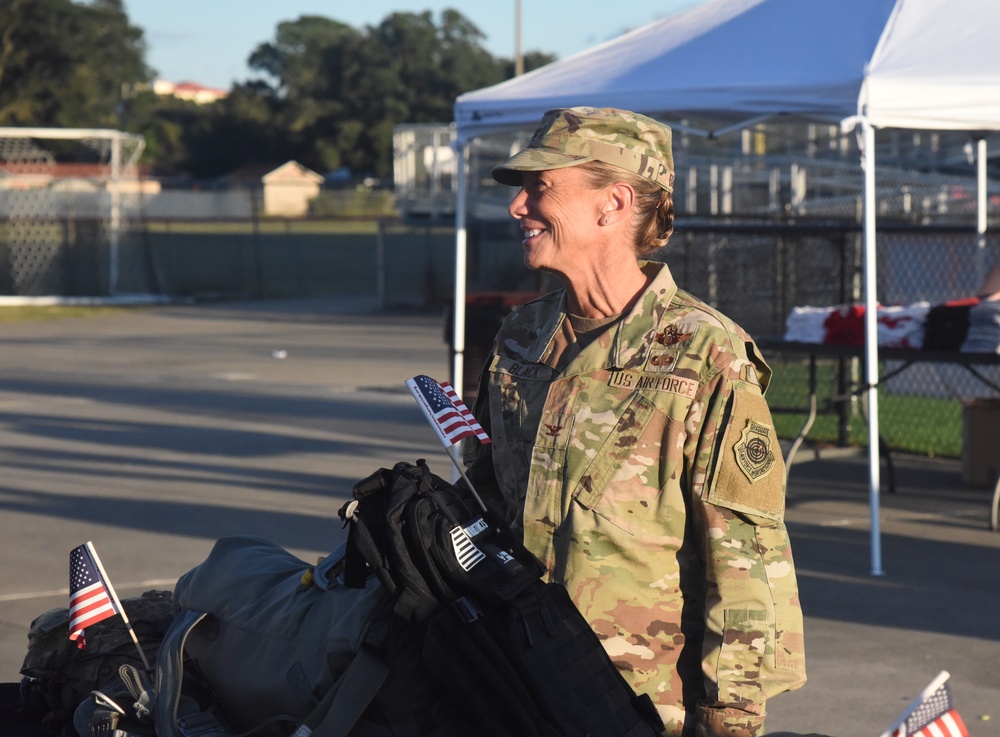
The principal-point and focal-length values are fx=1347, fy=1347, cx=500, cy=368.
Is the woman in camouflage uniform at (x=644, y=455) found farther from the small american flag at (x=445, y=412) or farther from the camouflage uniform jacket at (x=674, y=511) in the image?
the small american flag at (x=445, y=412)

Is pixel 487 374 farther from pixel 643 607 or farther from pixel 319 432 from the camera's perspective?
pixel 319 432

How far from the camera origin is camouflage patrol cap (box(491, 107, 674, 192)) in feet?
8.66

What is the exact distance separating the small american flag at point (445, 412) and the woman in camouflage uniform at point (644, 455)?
5.3 inches

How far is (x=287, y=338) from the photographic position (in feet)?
61.7

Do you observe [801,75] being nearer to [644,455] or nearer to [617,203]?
[617,203]

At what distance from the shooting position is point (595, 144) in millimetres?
2641

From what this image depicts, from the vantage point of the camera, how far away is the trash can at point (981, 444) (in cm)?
847

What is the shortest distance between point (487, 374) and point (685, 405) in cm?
58

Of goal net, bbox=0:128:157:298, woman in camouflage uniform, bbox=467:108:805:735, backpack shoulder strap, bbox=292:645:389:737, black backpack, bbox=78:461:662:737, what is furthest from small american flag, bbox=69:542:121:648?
goal net, bbox=0:128:157:298

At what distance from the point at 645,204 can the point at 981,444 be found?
258 inches

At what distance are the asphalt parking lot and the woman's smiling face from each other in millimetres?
2487

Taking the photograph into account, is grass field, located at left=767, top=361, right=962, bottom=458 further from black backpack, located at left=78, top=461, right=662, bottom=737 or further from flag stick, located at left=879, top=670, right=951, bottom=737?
flag stick, located at left=879, top=670, right=951, bottom=737

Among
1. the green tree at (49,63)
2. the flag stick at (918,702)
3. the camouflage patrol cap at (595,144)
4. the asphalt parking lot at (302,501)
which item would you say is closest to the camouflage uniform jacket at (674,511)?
the camouflage patrol cap at (595,144)

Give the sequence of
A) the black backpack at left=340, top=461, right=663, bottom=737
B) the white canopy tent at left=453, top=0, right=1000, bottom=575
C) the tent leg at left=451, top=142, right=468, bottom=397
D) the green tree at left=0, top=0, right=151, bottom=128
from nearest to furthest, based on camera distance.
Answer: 1. the black backpack at left=340, top=461, right=663, bottom=737
2. the white canopy tent at left=453, top=0, right=1000, bottom=575
3. the tent leg at left=451, top=142, right=468, bottom=397
4. the green tree at left=0, top=0, right=151, bottom=128
